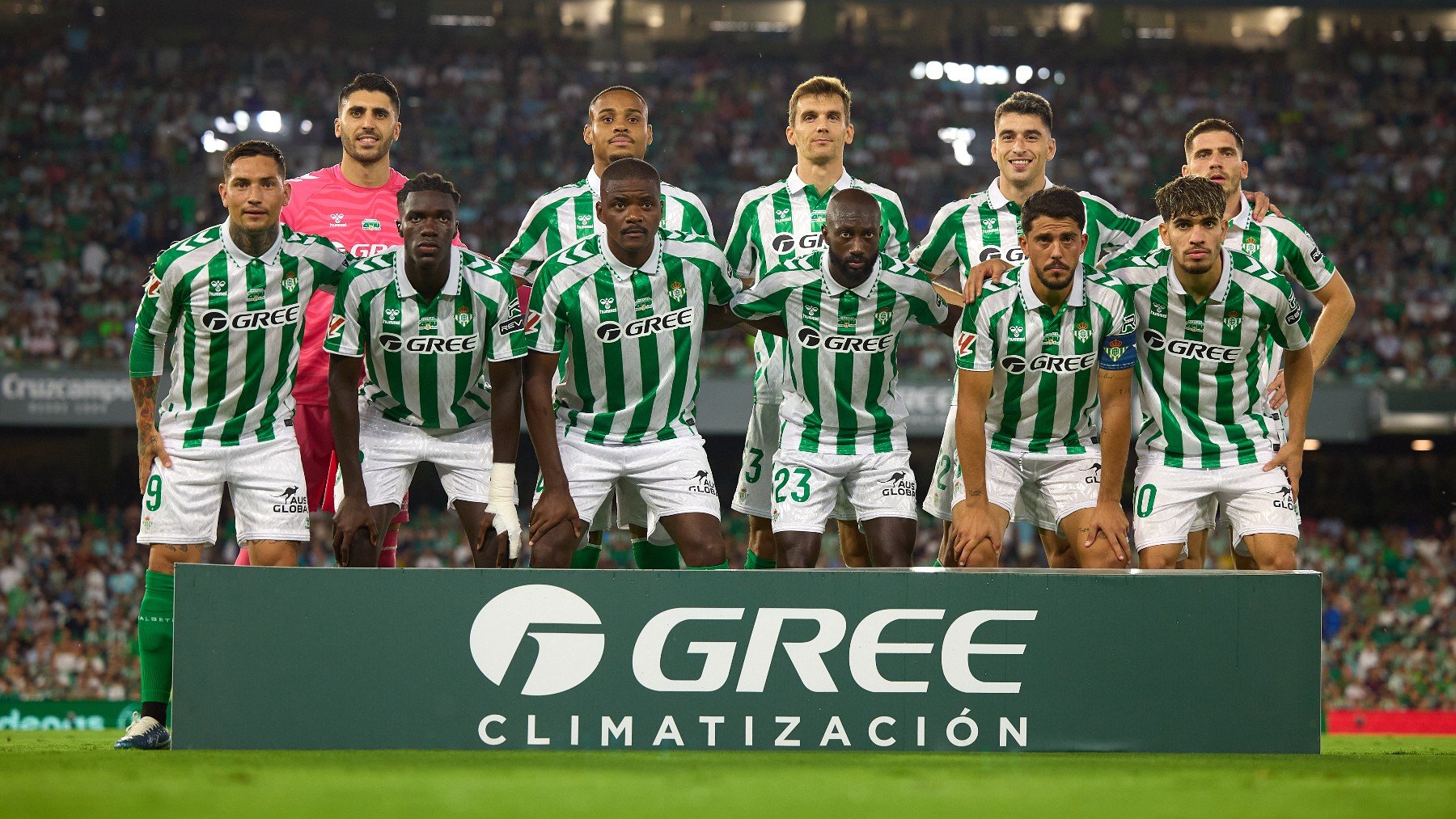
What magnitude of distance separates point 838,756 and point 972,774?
0.62 metres

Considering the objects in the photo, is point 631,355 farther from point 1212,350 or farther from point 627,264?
point 1212,350

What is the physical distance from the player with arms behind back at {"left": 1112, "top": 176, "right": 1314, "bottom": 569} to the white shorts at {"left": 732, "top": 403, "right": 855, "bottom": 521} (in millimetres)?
1391

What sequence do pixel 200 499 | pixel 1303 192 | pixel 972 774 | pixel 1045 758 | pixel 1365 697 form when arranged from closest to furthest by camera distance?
pixel 972 774, pixel 1045 758, pixel 200 499, pixel 1365 697, pixel 1303 192

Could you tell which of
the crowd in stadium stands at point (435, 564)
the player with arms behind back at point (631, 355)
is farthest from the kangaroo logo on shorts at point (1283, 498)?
the crowd in stadium stands at point (435, 564)

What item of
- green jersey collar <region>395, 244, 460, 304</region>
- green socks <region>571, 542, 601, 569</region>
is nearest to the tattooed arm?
green jersey collar <region>395, 244, 460, 304</region>

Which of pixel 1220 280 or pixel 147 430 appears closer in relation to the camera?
pixel 147 430

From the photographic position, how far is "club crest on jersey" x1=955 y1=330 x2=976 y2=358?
5871 millimetres

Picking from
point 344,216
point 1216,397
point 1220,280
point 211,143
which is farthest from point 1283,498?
point 211,143

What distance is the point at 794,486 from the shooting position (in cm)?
611

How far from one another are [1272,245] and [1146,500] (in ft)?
4.42

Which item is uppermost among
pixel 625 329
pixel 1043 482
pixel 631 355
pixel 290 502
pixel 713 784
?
pixel 625 329

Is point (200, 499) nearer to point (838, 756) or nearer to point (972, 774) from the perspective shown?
point (838, 756)

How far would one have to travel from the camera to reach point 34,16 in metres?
21.9

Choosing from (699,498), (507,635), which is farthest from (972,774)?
(699,498)
